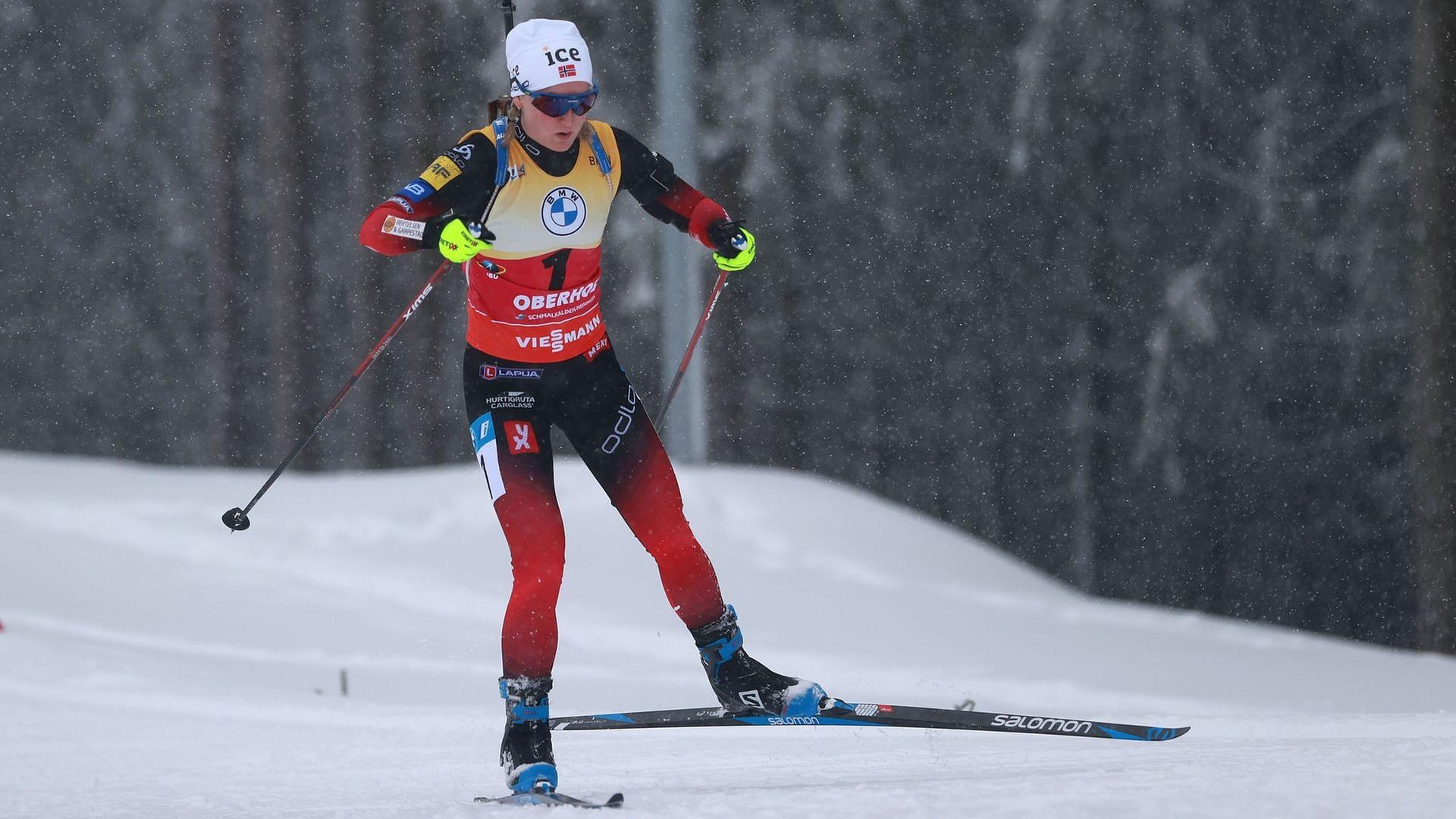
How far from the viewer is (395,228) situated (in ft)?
14.3

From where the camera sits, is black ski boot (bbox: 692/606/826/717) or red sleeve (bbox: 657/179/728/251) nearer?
black ski boot (bbox: 692/606/826/717)

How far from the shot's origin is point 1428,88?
8.60 metres

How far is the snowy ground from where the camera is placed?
171 inches

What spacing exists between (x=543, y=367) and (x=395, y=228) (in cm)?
66

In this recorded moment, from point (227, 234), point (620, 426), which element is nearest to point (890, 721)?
point (620, 426)

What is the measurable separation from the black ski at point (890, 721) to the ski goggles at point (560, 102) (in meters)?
1.93

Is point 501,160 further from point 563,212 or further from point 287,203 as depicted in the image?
point 287,203

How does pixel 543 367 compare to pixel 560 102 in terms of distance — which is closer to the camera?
pixel 560 102

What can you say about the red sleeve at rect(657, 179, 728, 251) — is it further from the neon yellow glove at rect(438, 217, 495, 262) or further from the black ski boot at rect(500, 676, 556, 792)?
the black ski boot at rect(500, 676, 556, 792)

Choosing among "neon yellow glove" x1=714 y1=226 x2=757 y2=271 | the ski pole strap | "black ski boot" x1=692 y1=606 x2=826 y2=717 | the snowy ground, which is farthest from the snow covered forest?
the ski pole strap

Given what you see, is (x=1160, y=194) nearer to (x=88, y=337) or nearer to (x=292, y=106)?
(x=292, y=106)

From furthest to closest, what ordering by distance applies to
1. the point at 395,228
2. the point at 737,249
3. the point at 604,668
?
the point at 604,668 → the point at 737,249 → the point at 395,228

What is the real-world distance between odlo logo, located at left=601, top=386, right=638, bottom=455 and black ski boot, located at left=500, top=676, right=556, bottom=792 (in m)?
0.78

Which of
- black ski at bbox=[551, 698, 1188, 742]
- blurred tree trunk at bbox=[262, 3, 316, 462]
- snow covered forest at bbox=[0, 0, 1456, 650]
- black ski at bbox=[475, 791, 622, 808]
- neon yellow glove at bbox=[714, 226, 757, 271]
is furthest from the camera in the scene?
snow covered forest at bbox=[0, 0, 1456, 650]
